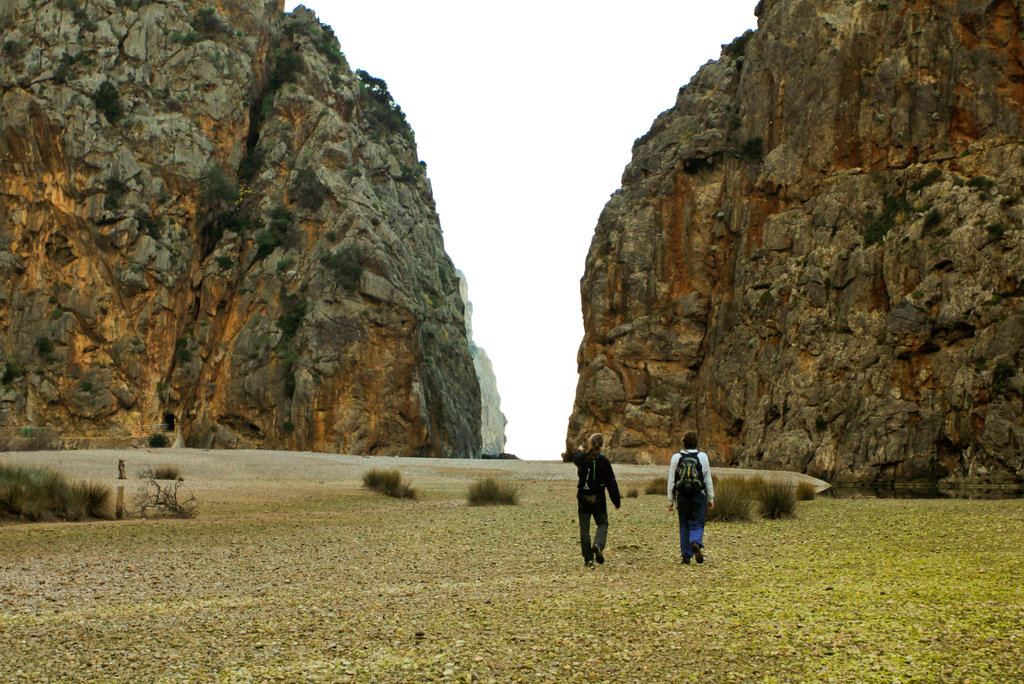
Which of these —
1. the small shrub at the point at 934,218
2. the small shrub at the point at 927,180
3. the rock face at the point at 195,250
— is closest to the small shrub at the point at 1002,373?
the small shrub at the point at 934,218

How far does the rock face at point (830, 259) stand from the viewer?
33.7m

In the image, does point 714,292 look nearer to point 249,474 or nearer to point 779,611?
point 249,474

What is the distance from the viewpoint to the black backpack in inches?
438

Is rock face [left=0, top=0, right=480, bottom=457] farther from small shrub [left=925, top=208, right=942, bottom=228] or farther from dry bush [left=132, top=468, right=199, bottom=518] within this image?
dry bush [left=132, top=468, right=199, bottom=518]

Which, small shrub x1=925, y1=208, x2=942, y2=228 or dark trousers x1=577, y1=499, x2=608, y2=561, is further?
small shrub x1=925, y1=208, x2=942, y2=228

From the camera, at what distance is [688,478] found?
11.2 meters

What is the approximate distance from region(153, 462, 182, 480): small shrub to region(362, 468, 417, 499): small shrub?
579cm

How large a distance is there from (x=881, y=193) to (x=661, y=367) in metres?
14.1

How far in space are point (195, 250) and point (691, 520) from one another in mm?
56886

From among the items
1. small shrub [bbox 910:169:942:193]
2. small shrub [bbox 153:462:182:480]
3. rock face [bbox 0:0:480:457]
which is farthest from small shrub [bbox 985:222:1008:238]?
rock face [bbox 0:0:480:457]

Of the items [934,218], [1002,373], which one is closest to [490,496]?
[1002,373]

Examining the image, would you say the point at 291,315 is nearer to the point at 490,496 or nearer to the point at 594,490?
the point at 490,496

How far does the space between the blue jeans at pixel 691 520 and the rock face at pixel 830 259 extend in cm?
2385

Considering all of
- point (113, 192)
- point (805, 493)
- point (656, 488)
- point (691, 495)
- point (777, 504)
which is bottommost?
point (656, 488)
